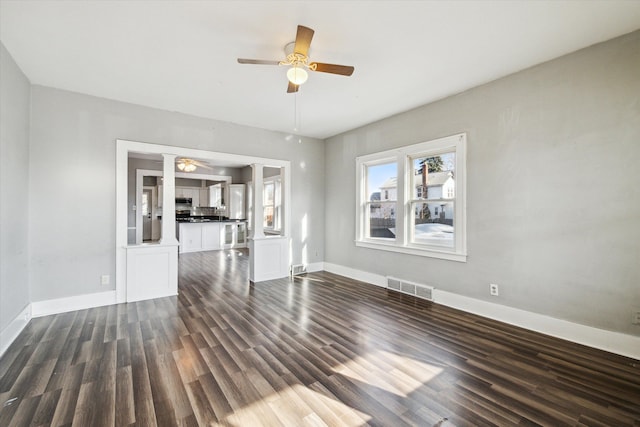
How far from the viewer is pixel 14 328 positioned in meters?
2.88

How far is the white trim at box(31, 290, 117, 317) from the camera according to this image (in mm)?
3498

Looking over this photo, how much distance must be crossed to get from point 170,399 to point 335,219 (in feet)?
14.6

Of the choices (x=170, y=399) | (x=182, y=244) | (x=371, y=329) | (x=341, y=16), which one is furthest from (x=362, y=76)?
(x=182, y=244)

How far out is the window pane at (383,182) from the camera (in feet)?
16.0

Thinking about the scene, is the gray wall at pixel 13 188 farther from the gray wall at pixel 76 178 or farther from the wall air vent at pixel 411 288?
the wall air vent at pixel 411 288

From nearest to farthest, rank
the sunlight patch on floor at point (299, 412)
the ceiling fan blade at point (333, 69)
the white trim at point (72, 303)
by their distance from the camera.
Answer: the sunlight patch on floor at point (299, 412)
the ceiling fan blade at point (333, 69)
the white trim at point (72, 303)

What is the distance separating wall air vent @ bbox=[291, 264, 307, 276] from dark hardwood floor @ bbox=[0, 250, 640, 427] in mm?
1987

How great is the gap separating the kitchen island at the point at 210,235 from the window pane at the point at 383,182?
19.0 feet

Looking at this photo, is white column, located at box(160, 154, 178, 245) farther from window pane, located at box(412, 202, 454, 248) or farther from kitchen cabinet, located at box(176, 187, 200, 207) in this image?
kitchen cabinet, located at box(176, 187, 200, 207)

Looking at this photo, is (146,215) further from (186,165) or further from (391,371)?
(391,371)

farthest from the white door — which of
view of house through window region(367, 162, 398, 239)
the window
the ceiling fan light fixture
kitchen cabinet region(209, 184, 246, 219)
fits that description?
view of house through window region(367, 162, 398, 239)

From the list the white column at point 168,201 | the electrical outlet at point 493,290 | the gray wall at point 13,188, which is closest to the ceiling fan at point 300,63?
the gray wall at point 13,188

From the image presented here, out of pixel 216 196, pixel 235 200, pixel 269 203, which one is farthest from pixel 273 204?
pixel 216 196

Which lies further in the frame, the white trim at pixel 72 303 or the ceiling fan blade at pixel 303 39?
the white trim at pixel 72 303
